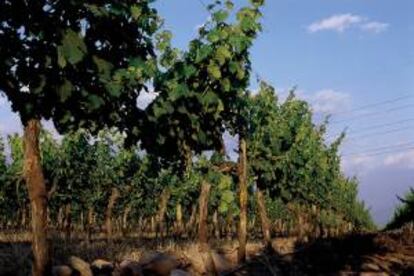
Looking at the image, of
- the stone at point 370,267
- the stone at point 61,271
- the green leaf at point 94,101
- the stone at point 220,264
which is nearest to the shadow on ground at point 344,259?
the stone at point 370,267

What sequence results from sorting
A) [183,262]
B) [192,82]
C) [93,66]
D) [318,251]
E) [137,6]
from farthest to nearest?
[183,262] → [192,82] → [137,6] → [93,66] → [318,251]

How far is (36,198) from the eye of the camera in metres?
11.3

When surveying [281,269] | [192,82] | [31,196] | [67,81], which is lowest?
[281,269]

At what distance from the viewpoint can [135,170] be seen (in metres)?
51.5

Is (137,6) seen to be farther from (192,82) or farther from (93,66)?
(192,82)

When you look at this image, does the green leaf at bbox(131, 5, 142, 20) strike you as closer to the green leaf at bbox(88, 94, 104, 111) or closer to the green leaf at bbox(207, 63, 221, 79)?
the green leaf at bbox(88, 94, 104, 111)

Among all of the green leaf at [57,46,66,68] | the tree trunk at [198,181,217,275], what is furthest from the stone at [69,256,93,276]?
the green leaf at [57,46,66,68]

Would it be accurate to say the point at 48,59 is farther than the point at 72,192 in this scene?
No

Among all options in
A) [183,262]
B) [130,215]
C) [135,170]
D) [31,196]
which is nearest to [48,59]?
[31,196]

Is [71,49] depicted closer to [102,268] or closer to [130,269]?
[130,269]

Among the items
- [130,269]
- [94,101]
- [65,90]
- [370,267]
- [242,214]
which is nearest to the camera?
[370,267]

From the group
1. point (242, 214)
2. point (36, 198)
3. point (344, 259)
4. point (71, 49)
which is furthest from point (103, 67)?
point (242, 214)

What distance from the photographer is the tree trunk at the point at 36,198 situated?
1127cm

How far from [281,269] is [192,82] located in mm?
8543
